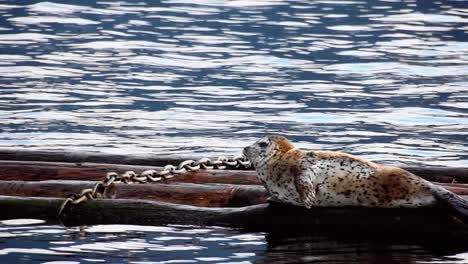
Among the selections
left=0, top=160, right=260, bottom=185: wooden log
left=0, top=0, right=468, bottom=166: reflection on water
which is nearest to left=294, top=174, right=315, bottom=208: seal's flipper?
left=0, top=160, right=260, bottom=185: wooden log

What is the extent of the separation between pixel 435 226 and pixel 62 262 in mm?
2338

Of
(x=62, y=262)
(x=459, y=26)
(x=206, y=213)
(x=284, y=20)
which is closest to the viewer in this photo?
(x=62, y=262)

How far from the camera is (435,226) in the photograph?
29.6 ft

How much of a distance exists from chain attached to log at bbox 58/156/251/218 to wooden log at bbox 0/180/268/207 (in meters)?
0.08

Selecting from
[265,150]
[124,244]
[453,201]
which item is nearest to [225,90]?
[265,150]

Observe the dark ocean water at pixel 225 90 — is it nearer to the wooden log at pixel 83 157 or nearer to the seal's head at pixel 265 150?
the seal's head at pixel 265 150

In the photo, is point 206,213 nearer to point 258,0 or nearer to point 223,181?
point 223,181

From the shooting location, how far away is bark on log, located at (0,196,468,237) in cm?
911

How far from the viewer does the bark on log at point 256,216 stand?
9.11 m

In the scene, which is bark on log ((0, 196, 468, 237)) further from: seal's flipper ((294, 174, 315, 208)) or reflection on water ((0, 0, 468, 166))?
reflection on water ((0, 0, 468, 166))

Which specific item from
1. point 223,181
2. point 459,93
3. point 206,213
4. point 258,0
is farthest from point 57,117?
point 258,0

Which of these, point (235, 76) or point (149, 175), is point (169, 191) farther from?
point (235, 76)

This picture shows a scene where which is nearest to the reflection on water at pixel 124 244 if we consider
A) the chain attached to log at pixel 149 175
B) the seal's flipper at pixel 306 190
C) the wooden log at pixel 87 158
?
the chain attached to log at pixel 149 175

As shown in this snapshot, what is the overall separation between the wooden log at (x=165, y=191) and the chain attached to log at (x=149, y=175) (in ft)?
0.25
